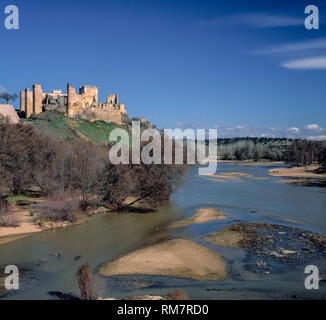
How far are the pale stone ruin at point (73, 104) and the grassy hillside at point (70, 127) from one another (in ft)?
10.4

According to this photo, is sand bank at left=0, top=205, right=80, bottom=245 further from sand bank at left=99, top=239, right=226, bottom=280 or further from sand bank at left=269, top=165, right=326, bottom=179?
sand bank at left=269, top=165, right=326, bottom=179

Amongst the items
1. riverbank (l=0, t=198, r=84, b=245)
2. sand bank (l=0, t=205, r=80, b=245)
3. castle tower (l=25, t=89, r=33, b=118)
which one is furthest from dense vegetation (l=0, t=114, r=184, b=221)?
castle tower (l=25, t=89, r=33, b=118)

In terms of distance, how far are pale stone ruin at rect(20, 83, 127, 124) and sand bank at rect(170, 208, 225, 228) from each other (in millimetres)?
53137

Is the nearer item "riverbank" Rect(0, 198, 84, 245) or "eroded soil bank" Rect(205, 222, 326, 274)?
"eroded soil bank" Rect(205, 222, 326, 274)

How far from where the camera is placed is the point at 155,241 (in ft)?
63.2

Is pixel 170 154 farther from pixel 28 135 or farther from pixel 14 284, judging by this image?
pixel 14 284

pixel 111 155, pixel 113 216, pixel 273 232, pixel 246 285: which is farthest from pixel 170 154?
pixel 246 285

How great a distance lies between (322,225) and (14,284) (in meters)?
18.8

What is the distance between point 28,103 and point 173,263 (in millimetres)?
63414

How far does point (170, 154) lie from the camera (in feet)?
99.5

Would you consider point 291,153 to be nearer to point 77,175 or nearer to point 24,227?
point 77,175

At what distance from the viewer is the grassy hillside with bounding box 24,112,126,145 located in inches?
2286

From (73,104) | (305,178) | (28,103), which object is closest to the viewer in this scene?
(305,178)

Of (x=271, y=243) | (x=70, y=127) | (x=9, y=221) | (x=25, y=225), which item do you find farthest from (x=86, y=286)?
(x=70, y=127)
